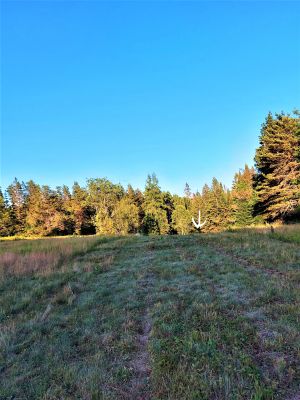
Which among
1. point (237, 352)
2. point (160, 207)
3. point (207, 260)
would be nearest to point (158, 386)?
point (237, 352)

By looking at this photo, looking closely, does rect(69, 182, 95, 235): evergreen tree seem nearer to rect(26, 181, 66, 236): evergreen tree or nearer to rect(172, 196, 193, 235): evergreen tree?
rect(26, 181, 66, 236): evergreen tree

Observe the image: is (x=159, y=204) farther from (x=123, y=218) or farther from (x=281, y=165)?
(x=281, y=165)

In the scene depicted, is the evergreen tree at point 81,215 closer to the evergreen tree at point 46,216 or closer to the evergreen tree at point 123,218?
the evergreen tree at point 46,216

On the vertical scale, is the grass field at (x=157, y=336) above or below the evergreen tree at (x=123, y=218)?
below

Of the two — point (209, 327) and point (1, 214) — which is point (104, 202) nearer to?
point (1, 214)

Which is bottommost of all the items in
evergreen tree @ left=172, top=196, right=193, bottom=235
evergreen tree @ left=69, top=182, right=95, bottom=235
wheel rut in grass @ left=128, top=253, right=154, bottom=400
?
wheel rut in grass @ left=128, top=253, right=154, bottom=400

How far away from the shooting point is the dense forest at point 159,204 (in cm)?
2834

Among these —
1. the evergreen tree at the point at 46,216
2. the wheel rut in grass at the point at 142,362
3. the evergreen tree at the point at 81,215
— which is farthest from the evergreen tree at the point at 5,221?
the wheel rut in grass at the point at 142,362

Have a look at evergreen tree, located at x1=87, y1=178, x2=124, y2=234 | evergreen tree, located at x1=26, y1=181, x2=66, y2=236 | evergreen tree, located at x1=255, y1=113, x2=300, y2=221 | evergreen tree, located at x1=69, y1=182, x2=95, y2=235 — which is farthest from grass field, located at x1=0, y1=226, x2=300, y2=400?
evergreen tree, located at x1=69, y1=182, x2=95, y2=235

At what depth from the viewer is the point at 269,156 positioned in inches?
1125

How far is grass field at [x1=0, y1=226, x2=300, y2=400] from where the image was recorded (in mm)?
2781

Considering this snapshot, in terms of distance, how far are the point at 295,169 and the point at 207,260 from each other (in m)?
24.2

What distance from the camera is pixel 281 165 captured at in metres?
28.8

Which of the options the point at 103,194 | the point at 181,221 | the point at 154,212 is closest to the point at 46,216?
the point at 103,194
